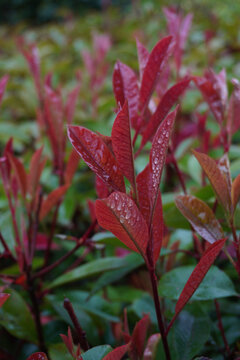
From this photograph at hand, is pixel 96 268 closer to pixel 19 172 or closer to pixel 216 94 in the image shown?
pixel 19 172

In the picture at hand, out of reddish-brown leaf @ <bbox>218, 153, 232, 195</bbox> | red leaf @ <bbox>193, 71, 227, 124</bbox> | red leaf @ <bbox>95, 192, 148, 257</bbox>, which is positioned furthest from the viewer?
red leaf @ <bbox>193, 71, 227, 124</bbox>

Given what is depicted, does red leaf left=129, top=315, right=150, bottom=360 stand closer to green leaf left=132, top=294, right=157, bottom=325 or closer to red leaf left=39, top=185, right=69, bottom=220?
green leaf left=132, top=294, right=157, bottom=325

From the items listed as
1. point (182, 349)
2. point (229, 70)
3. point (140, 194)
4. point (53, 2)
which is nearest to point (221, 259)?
point (182, 349)

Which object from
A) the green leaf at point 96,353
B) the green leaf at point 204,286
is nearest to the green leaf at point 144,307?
the green leaf at point 204,286

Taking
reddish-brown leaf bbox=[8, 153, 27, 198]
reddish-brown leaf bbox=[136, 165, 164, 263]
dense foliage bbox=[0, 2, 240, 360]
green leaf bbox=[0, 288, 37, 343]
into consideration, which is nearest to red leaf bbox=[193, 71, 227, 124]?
dense foliage bbox=[0, 2, 240, 360]

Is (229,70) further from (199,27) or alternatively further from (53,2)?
(53,2)

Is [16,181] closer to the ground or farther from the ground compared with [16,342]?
farther from the ground

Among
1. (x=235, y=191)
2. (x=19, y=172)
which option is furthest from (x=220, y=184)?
(x=19, y=172)
